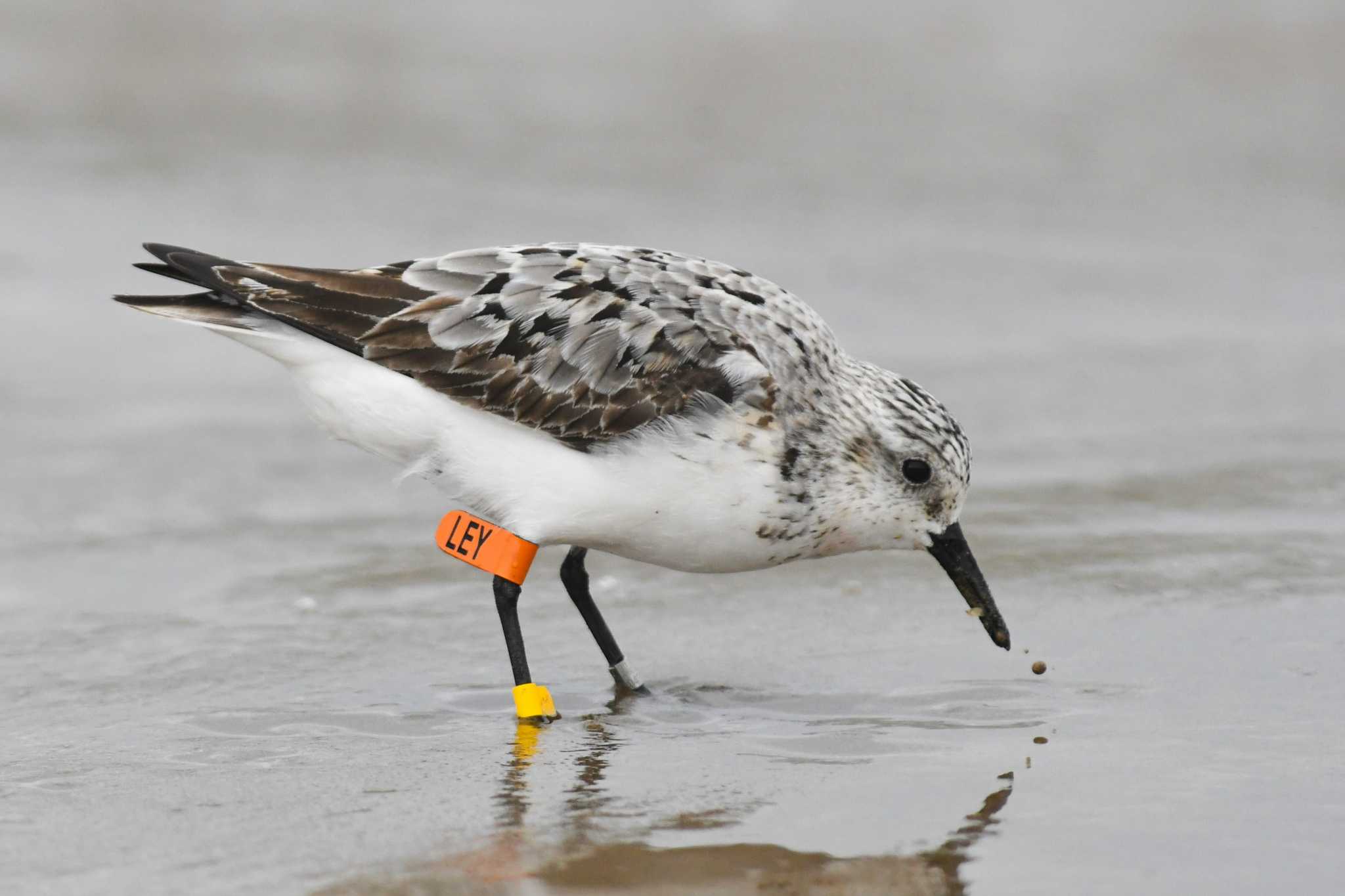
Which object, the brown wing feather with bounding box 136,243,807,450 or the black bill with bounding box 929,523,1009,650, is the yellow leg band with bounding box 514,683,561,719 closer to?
the brown wing feather with bounding box 136,243,807,450

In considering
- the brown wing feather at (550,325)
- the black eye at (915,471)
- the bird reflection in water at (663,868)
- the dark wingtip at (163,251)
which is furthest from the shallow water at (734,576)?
the dark wingtip at (163,251)

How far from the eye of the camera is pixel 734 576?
8.11m

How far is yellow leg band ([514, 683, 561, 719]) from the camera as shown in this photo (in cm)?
597

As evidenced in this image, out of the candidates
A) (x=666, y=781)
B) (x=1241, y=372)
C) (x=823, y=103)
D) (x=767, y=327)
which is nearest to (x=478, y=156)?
(x=823, y=103)

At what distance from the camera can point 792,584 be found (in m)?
7.92

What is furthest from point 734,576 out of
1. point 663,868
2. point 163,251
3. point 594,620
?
point 663,868

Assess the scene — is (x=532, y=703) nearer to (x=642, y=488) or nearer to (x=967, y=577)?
(x=642, y=488)

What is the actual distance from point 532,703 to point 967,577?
73.0 inches

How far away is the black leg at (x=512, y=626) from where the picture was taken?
616cm

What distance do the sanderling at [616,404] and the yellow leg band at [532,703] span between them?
0.14 m

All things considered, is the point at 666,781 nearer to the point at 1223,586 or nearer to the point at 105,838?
the point at 105,838

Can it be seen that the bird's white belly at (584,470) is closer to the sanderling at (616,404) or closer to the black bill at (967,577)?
the sanderling at (616,404)

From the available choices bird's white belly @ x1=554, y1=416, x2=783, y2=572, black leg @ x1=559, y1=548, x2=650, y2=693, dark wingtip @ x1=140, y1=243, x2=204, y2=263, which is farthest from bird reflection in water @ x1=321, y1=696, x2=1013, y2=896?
dark wingtip @ x1=140, y1=243, x2=204, y2=263

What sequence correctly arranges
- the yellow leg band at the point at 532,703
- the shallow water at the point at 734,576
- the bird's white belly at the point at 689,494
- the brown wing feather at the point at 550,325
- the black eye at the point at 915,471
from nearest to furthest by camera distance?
the shallow water at the point at 734,576 → the yellow leg band at the point at 532,703 → the bird's white belly at the point at 689,494 → the brown wing feather at the point at 550,325 → the black eye at the point at 915,471
